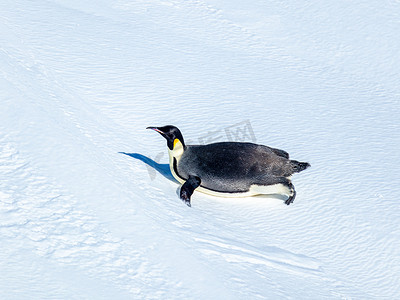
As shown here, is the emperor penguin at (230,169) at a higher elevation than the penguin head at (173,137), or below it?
below

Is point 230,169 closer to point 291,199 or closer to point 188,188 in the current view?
point 188,188

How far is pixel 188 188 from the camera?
4.32 meters

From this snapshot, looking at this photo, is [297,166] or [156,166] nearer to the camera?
A: [297,166]

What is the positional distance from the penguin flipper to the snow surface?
0.28 ft

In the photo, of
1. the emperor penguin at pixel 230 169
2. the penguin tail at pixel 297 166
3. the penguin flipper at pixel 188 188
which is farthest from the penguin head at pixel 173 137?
the penguin tail at pixel 297 166

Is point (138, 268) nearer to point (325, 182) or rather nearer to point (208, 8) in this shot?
point (325, 182)

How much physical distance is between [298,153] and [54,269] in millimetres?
2897

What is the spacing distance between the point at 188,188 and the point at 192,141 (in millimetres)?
1073

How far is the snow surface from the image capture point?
3.30m

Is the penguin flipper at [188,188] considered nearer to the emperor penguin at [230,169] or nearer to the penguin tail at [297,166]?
the emperor penguin at [230,169]

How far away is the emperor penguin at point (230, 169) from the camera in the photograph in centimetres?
440

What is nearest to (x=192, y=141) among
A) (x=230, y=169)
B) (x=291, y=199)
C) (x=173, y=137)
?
(x=173, y=137)

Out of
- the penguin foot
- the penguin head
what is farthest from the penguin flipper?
the penguin foot

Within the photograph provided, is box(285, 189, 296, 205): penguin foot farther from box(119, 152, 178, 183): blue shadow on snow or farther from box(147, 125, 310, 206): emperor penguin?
box(119, 152, 178, 183): blue shadow on snow
